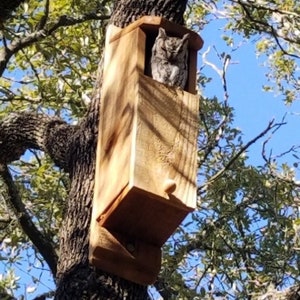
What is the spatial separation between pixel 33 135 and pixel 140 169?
0.73 metres

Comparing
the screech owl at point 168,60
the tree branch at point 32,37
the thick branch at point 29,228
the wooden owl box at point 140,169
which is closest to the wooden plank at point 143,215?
the wooden owl box at point 140,169

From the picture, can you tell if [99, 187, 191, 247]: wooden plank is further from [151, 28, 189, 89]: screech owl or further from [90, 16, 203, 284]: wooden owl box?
[151, 28, 189, 89]: screech owl

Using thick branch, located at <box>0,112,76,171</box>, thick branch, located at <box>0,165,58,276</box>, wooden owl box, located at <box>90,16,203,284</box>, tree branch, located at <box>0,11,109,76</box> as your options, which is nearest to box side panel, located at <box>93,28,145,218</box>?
wooden owl box, located at <box>90,16,203,284</box>

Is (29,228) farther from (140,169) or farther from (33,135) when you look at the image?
(140,169)

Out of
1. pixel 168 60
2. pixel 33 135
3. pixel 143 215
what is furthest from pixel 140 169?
pixel 33 135

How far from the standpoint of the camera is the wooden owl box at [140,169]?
200 cm

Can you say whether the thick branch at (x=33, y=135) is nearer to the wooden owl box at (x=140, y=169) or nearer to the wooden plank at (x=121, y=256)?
the wooden owl box at (x=140, y=169)

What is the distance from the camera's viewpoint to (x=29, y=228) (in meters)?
3.68

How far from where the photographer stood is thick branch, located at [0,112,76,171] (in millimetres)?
2512

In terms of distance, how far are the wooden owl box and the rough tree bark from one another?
0.04 metres

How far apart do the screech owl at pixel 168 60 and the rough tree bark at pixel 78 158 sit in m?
0.14

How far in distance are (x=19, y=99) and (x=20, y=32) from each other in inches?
13.2

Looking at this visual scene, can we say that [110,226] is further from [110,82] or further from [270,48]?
[270,48]

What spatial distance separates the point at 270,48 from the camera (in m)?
6.18
